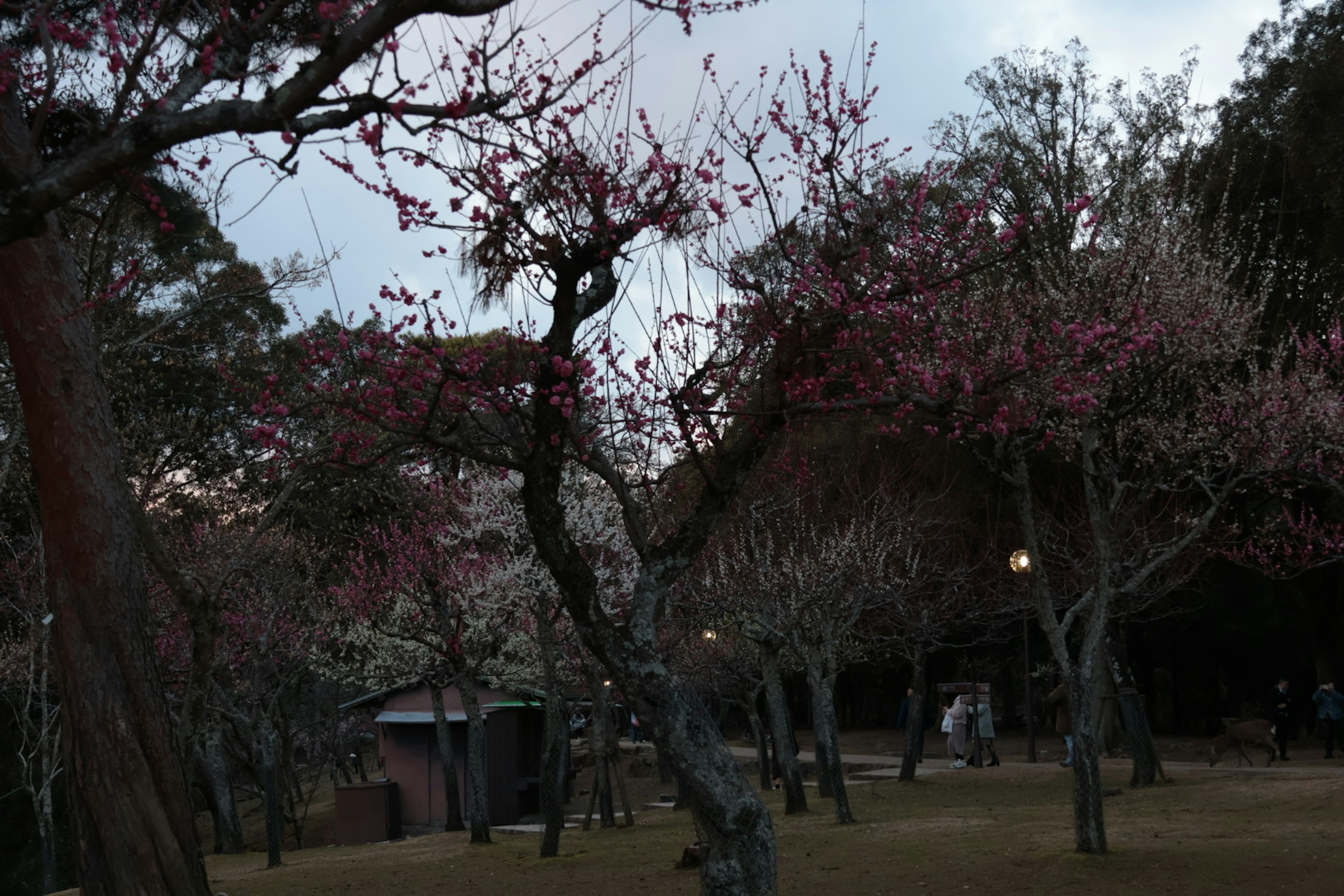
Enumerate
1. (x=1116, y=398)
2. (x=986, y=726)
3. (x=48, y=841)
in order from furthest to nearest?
(x=986, y=726) → (x=48, y=841) → (x=1116, y=398)

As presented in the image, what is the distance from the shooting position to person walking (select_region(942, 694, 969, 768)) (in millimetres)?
27000

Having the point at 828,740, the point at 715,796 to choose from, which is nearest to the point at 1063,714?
the point at 828,740

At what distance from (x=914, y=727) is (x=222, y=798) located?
49.1ft

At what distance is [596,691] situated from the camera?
19172mm

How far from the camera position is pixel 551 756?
17.9 metres

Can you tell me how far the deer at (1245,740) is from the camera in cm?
2098

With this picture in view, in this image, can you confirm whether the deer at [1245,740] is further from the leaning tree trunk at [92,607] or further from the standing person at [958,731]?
the leaning tree trunk at [92,607]

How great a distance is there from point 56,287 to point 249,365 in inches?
613

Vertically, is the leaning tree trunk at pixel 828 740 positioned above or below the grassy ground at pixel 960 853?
above

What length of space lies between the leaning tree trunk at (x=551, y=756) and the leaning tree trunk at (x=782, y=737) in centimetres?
347

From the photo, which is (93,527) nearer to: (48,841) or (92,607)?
(92,607)

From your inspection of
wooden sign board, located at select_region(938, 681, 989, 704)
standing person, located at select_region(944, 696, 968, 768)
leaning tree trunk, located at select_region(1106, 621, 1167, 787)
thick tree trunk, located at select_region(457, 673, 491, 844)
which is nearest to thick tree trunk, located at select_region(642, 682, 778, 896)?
thick tree trunk, located at select_region(457, 673, 491, 844)

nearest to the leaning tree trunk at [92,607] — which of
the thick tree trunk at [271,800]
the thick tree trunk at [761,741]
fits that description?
the thick tree trunk at [271,800]

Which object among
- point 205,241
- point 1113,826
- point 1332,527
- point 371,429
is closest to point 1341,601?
point 1332,527
